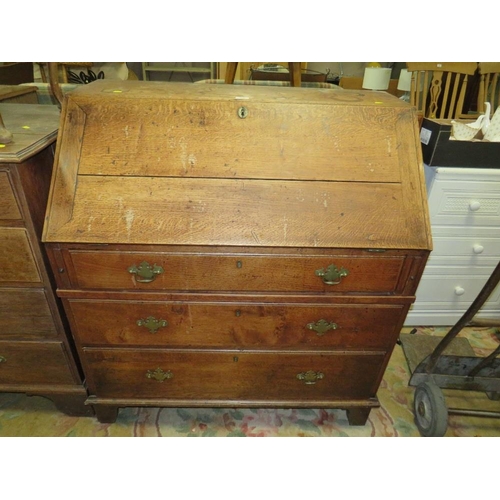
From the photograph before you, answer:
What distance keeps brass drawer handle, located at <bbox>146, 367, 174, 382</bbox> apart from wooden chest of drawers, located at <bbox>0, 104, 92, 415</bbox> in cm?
37

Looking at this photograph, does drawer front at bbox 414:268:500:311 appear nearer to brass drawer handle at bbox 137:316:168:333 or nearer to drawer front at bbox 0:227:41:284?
brass drawer handle at bbox 137:316:168:333

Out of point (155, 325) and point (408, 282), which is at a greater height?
point (408, 282)

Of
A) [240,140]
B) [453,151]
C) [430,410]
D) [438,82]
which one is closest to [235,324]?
[240,140]

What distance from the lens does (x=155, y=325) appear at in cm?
140

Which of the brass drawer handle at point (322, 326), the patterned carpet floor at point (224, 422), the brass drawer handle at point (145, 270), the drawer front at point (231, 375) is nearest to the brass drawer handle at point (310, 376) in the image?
A: the drawer front at point (231, 375)

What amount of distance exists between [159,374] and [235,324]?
0.45m

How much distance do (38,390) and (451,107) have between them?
3.35 m

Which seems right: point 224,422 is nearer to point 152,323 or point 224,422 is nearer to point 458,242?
point 152,323

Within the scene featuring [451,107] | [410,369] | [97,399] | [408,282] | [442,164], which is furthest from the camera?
[451,107]

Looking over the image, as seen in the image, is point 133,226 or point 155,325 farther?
point 155,325

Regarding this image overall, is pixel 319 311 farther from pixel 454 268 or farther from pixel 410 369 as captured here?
pixel 454 268

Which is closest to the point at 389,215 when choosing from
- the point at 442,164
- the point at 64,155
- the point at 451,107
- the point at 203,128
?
the point at 203,128

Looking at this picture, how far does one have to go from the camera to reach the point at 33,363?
1573mm

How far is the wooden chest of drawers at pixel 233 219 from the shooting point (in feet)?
4.04
